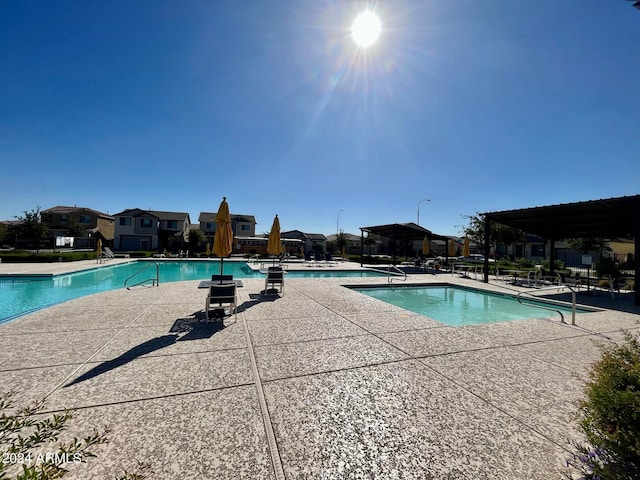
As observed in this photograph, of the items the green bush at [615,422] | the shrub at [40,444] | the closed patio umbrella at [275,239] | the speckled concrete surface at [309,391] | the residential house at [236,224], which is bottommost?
the speckled concrete surface at [309,391]

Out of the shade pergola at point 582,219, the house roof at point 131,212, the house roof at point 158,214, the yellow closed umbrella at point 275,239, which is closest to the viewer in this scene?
the shade pergola at point 582,219

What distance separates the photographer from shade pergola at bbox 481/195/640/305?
9633 mm

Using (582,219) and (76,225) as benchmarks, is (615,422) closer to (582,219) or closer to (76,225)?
(582,219)

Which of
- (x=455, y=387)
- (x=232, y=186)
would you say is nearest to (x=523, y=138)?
(x=455, y=387)

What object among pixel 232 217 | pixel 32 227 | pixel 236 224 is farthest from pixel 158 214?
pixel 32 227

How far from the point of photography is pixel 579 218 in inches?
523

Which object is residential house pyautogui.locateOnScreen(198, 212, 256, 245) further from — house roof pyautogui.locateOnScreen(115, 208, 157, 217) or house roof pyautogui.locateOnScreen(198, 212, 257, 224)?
house roof pyautogui.locateOnScreen(115, 208, 157, 217)

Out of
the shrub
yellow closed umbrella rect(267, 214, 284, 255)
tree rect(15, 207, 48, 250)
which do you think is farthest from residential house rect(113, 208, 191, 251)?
the shrub

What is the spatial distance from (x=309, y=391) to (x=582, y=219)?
17316 millimetres

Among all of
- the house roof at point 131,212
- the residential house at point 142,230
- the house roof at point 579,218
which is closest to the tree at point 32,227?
the residential house at point 142,230

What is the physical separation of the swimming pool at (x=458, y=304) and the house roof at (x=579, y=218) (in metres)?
4.42

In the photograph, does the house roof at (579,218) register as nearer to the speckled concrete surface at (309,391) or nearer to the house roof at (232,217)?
the speckled concrete surface at (309,391)

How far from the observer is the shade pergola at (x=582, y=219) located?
963 cm

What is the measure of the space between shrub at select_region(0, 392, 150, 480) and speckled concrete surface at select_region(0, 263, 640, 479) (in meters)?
0.12
